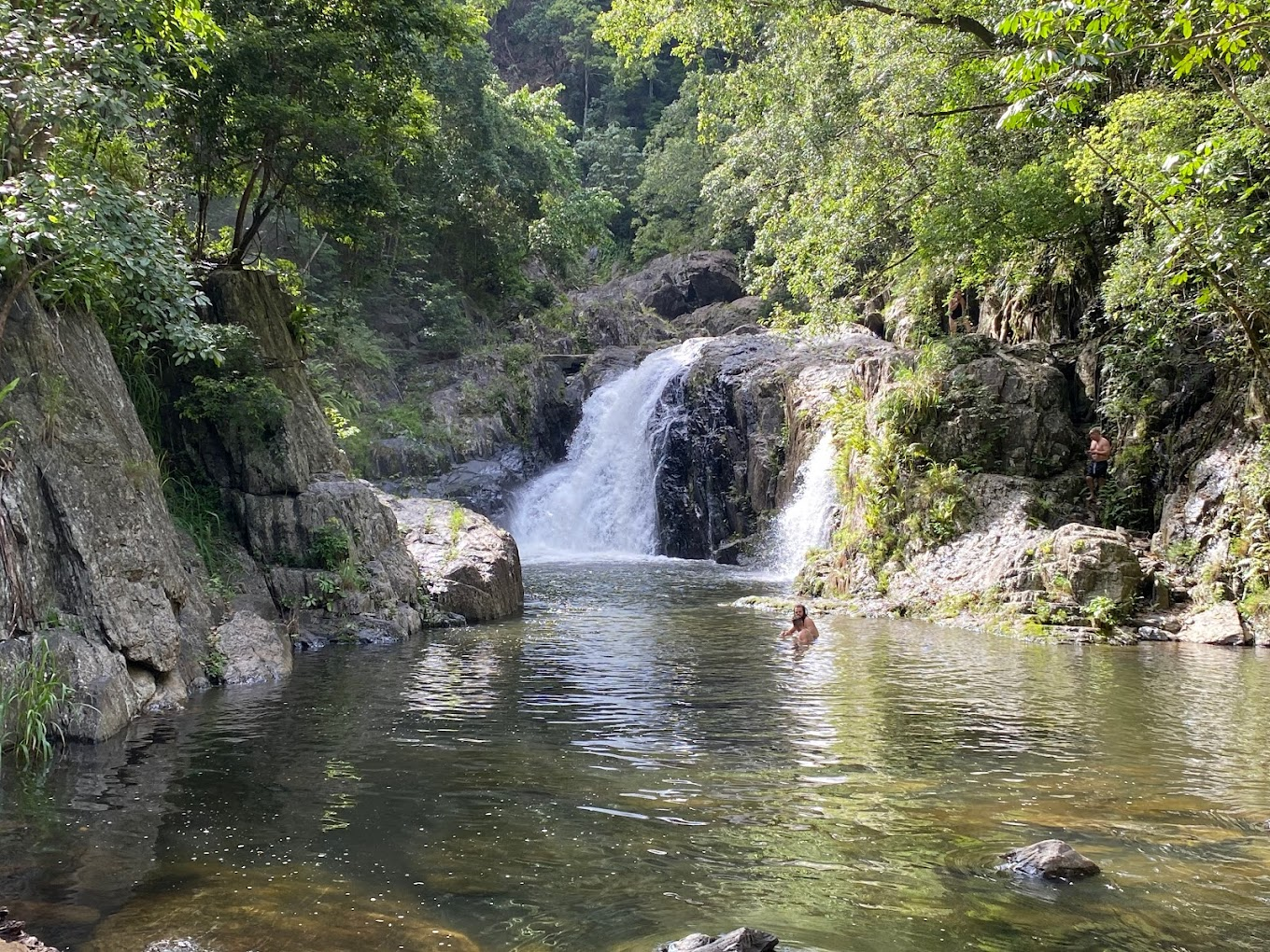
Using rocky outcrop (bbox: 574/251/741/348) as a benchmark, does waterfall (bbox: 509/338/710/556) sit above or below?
below

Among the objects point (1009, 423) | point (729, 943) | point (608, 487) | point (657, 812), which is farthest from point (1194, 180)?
point (608, 487)

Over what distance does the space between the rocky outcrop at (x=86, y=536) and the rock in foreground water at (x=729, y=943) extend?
6.04 m

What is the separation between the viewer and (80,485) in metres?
9.56

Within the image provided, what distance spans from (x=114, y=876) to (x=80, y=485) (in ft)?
17.3

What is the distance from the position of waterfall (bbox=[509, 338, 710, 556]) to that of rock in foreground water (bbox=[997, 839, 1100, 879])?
2313 cm

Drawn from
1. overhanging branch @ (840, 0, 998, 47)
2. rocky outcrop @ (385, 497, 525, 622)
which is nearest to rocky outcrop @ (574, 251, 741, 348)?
rocky outcrop @ (385, 497, 525, 622)

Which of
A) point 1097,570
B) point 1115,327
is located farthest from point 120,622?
point 1115,327

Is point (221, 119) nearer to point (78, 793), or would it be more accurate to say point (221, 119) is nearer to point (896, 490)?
point (78, 793)

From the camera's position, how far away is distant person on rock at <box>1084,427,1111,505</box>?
17.5 metres

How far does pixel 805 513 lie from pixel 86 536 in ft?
58.1

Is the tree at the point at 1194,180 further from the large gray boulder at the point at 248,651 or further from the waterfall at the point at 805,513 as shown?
the large gray boulder at the point at 248,651

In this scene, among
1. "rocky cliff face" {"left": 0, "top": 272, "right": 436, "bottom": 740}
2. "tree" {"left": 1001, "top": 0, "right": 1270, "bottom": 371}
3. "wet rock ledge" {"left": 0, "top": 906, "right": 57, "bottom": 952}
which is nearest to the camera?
"wet rock ledge" {"left": 0, "top": 906, "right": 57, "bottom": 952}

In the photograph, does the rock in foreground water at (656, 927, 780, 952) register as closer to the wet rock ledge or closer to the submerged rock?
the submerged rock

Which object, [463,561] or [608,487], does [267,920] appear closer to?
[463,561]
